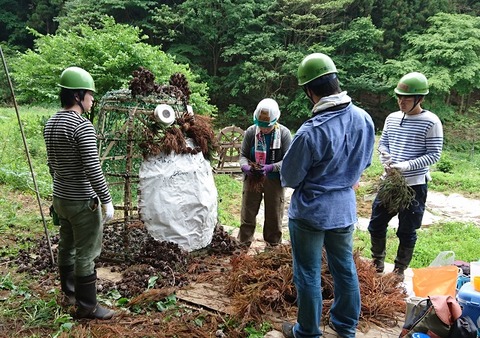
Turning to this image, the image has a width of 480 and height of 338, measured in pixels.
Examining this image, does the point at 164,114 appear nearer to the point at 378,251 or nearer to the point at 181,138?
the point at 181,138

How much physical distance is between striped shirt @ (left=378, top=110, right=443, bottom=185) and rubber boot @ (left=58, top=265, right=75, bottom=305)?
2.69 metres

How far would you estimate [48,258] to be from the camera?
3.73m

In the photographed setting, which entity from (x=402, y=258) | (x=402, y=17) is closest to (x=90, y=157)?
(x=402, y=258)

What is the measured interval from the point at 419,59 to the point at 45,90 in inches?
565

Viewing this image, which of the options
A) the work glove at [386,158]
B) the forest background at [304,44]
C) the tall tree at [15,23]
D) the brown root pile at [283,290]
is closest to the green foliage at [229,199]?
the brown root pile at [283,290]

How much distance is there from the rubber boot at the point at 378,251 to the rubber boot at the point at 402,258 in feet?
0.42

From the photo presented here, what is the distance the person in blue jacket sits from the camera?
7.07 ft

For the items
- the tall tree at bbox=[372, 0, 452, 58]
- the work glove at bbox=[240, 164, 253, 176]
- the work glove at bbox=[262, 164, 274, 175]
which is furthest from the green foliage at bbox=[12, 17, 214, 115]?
the tall tree at bbox=[372, 0, 452, 58]

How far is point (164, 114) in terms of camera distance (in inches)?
145

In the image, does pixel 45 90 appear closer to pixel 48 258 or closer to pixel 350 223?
pixel 48 258

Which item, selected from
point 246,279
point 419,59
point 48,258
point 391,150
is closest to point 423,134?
point 391,150

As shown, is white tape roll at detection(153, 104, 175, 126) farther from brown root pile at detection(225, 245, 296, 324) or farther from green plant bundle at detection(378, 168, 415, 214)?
green plant bundle at detection(378, 168, 415, 214)

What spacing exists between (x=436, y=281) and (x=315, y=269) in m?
0.95

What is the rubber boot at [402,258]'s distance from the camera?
134 inches
